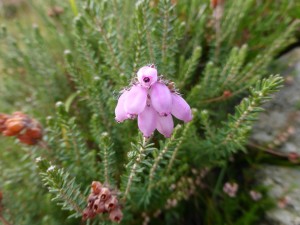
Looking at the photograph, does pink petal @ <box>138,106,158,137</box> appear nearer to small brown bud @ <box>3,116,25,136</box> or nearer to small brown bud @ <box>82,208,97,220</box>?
small brown bud @ <box>82,208,97,220</box>

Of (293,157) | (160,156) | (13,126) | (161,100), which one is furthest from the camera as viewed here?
(293,157)

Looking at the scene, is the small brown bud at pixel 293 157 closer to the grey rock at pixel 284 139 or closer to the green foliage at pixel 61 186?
the grey rock at pixel 284 139

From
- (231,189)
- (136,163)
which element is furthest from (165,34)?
(231,189)

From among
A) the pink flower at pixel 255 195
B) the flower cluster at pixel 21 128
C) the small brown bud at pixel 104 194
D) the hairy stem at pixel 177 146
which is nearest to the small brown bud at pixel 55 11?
the flower cluster at pixel 21 128

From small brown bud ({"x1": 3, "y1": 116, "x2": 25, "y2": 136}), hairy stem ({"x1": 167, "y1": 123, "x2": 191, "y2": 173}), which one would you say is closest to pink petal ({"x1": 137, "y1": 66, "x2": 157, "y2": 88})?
hairy stem ({"x1": 167, "y1": 123, "x2": 191, "y2": 173})

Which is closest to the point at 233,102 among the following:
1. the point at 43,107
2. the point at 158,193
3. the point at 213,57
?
the point at 213,57

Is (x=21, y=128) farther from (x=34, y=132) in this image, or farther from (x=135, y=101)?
(x=135, y=101)

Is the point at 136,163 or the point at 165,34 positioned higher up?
the point at 165,34
